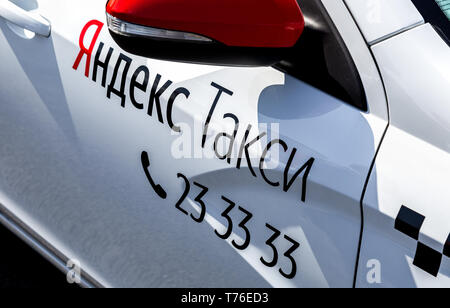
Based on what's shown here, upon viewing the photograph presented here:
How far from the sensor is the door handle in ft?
4.86

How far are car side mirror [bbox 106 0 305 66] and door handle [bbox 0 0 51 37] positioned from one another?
15.4 inches

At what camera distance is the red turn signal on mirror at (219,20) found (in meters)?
1.10

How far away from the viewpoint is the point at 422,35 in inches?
49.0

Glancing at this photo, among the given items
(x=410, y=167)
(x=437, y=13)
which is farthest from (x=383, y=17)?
(x=410, y=167)

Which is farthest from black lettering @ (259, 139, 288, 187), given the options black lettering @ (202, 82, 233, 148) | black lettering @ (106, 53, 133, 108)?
black lettering @ (106, 53, 133, 108)

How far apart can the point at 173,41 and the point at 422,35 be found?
520 mm

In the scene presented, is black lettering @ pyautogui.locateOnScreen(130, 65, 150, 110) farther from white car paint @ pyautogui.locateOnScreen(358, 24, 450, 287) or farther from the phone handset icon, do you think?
white car paint @ pyautogui.locateOnScreen(358, 24, 450, 287)

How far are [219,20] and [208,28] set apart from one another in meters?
0.03

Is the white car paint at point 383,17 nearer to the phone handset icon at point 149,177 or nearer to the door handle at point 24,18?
the phone handset icon at point 149,177

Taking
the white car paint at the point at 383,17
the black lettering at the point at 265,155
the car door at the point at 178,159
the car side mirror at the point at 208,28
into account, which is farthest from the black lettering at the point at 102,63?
the white car paint at the point at 383,17

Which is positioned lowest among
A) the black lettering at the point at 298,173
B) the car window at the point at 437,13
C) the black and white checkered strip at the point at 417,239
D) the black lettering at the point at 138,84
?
the black and white checkered strip at the point at 417,239
